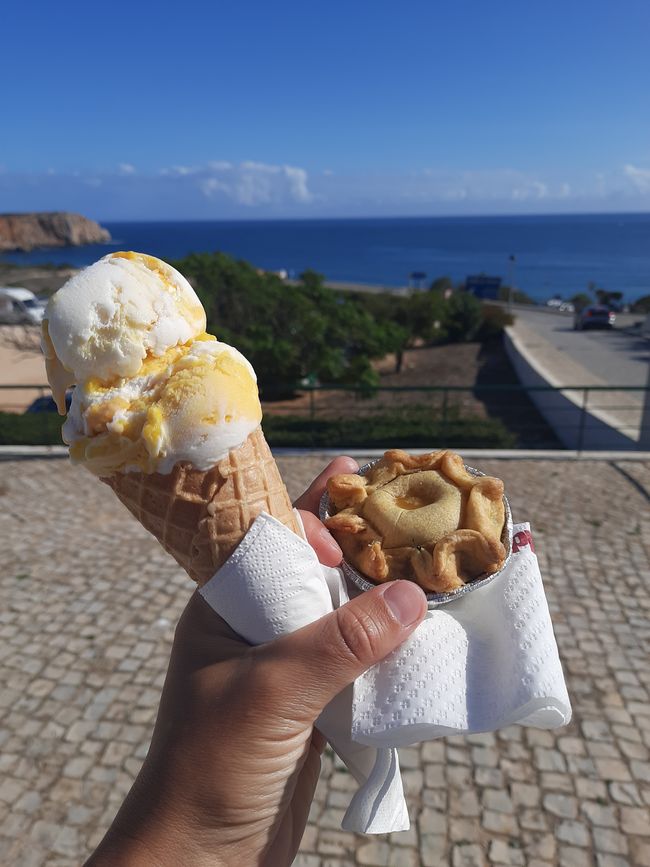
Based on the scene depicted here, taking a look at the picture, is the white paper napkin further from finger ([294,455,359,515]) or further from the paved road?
the paved road

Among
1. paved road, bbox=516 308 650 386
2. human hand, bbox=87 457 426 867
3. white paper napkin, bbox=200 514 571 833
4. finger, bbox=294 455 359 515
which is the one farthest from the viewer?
paved road, bbox=516 308 650 386

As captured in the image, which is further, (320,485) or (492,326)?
(492,326)

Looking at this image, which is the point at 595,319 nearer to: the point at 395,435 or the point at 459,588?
the point at 395,435

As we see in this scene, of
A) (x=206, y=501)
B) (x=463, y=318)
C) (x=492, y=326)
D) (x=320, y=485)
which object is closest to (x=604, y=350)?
(x=492, y=326)

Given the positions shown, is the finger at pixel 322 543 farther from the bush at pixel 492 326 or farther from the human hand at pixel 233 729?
the bush at pixel 492 326

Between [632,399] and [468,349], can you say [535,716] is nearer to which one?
[632,399]

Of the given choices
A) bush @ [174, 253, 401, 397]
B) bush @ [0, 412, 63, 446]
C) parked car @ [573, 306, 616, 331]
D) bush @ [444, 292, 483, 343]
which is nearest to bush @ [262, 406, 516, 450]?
bush @ [0, 412, 63, 446]
